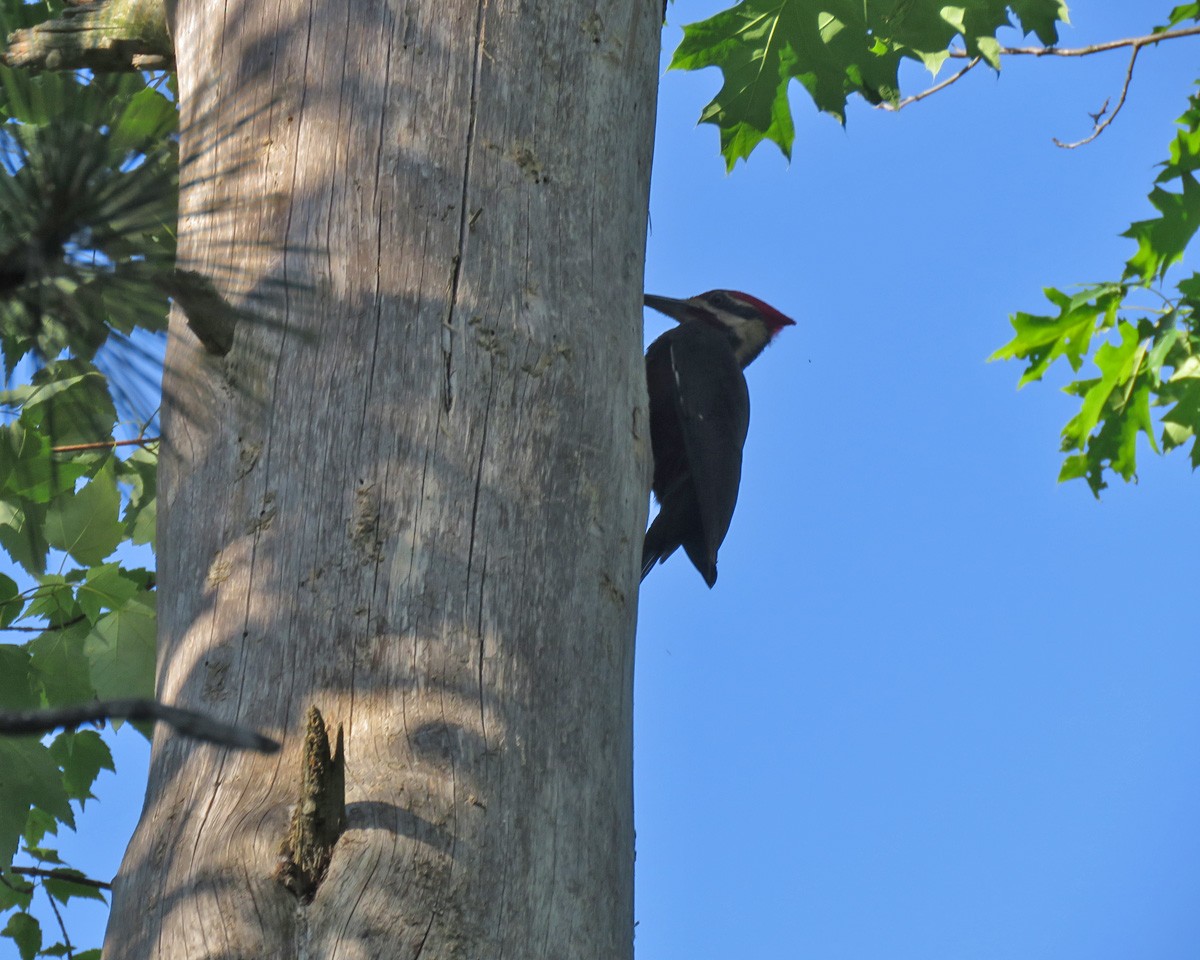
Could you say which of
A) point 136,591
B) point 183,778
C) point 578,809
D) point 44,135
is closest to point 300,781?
point 183,778

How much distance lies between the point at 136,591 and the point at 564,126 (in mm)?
1667

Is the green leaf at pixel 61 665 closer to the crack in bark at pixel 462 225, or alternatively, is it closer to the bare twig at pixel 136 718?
the crack in bark at pixel 462 225

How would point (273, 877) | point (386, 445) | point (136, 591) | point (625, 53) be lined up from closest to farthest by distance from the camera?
1. point (273, 877)
2. point (386, 445)
3. point (625, 53)
4. point (136, 591)

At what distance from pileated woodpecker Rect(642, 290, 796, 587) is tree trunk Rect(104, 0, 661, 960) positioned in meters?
2.03

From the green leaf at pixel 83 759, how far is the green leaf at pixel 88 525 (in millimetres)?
620

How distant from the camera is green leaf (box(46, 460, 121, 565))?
2939 millimetres

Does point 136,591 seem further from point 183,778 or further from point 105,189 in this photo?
point 105,189

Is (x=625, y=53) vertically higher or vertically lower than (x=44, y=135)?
higher

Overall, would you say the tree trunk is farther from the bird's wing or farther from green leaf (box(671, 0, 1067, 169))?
the bird's wing

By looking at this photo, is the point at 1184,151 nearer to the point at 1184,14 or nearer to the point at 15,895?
the point at 1184,14

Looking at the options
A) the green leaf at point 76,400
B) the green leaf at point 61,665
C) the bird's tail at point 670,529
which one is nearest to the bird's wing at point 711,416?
the bird's tail at point 670,529

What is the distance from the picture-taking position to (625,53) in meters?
2.12

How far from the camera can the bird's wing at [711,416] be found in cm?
402

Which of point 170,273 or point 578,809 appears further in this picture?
point 578,809
